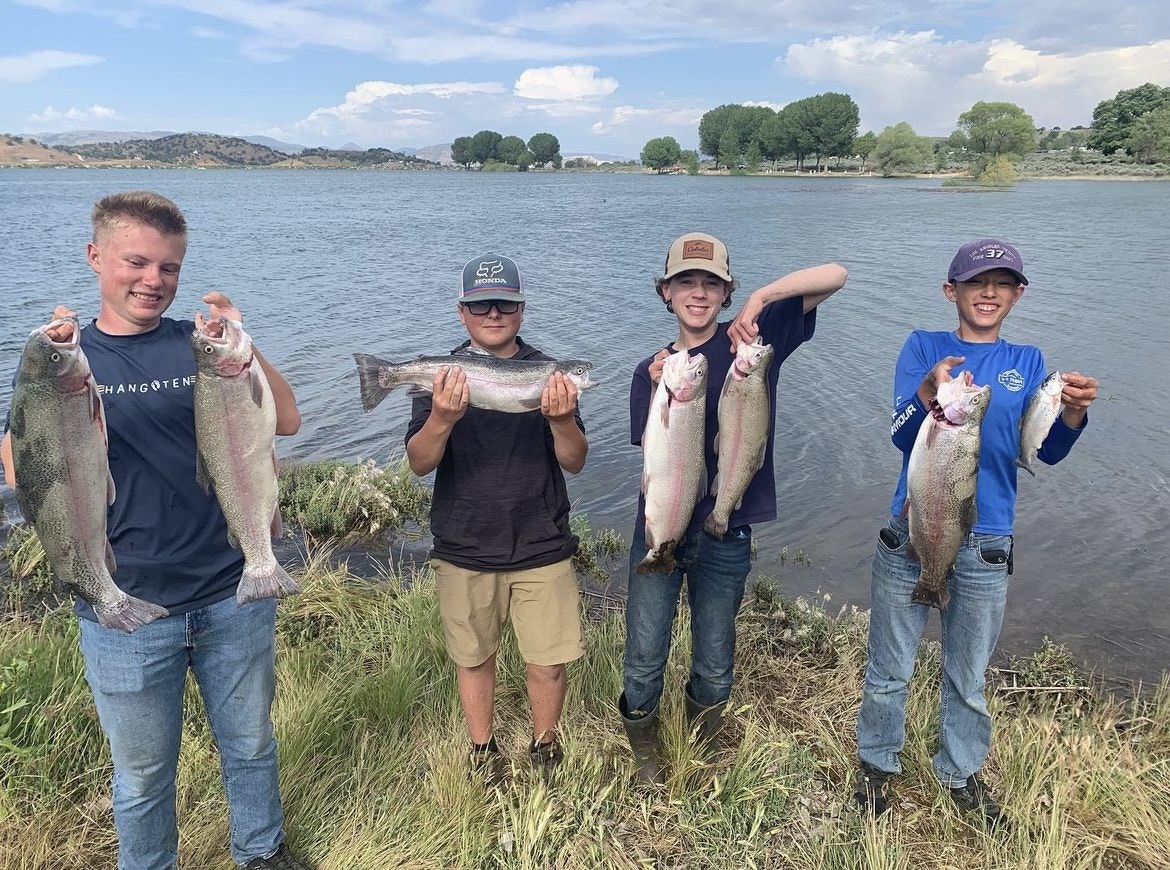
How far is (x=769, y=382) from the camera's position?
163 inches

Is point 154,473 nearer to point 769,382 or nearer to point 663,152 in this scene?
point 769,382

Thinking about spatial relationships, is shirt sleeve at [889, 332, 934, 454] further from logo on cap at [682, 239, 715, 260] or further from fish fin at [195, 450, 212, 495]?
fish fin at [195, 450, 212, 495]

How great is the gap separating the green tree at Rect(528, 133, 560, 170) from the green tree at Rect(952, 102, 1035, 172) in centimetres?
10015

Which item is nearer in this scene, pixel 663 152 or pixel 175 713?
pixel 175 713

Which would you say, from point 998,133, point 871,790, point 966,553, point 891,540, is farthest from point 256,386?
point 998,133

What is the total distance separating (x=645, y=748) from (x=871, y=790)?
134 cm

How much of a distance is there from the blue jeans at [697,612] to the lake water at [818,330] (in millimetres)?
4066

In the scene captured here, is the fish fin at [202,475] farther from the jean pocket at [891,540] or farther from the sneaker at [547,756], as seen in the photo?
the jean pocket at [891,540]

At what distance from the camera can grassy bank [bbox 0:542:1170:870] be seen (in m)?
3.76

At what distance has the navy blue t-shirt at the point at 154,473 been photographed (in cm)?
318

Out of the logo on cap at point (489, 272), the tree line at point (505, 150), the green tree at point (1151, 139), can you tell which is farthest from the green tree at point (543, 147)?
the logo on cap at point (489, 272)

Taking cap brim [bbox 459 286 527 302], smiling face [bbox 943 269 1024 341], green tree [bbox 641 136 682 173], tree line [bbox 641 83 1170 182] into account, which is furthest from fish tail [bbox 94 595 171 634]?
green tree [bbox 641 136 682 173]

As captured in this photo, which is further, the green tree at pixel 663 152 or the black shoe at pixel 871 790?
the green tree at pixel 663 152

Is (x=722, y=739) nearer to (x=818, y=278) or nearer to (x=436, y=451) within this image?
(x=436, y=451)
